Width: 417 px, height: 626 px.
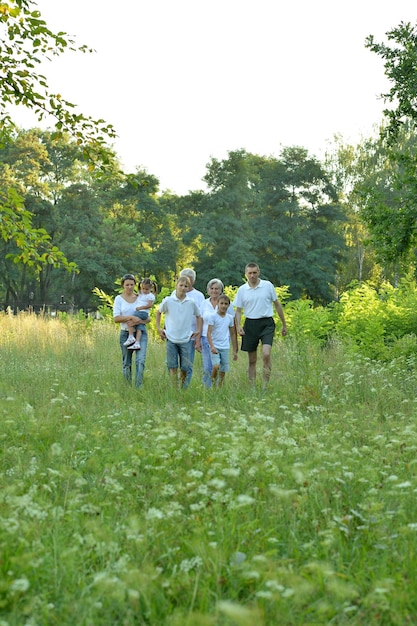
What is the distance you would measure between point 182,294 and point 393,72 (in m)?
6.00

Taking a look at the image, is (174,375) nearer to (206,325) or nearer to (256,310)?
(206,325)

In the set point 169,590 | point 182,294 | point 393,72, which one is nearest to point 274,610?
point 169,590

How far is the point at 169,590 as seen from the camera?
3.31m

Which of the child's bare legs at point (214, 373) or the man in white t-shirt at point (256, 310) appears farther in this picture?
the man in white t-shirt at point (256, 310)

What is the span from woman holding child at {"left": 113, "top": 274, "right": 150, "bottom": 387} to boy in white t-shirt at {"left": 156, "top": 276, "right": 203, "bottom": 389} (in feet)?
1.94

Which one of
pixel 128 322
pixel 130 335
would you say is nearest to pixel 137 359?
pixel 130 335

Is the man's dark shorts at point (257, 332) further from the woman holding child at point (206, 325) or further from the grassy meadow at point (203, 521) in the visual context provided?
the grassy meadow at point (203, 521)

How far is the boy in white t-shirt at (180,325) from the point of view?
10000mm

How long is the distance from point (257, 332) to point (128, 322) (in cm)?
193

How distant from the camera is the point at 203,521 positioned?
13.5ft

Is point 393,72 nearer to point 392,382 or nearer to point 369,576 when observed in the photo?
point 392,382

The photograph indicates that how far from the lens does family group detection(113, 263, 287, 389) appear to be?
10.1 m

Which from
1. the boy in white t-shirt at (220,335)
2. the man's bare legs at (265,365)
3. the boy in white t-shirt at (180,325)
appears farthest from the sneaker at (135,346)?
the man's bare legs at (265,365)

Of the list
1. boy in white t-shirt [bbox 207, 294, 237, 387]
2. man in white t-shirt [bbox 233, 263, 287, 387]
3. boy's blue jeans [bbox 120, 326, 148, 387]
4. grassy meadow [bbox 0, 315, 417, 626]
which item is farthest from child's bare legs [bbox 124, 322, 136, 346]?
grassy meadow [bbox 0, 315, 417, 626]
